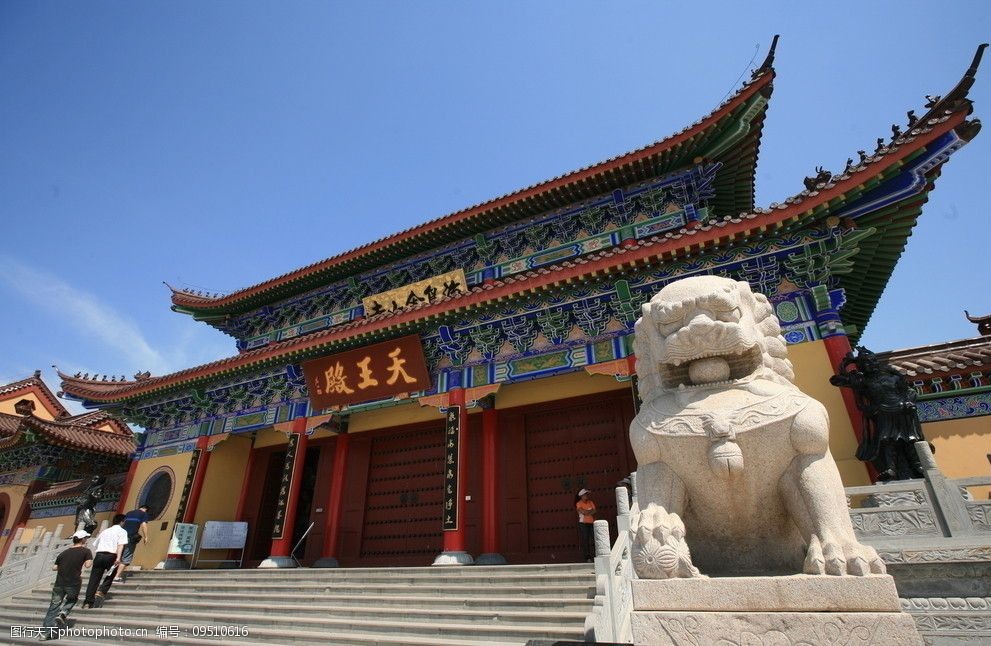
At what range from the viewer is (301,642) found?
5.42 m

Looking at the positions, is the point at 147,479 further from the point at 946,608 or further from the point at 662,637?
the point at 946,608

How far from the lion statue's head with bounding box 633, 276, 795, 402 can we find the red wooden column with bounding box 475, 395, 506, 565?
587cm

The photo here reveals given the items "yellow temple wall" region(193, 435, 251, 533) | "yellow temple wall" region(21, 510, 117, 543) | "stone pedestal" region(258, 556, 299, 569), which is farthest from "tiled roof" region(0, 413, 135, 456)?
"stone pedestal" region(258, 556, 299, 569)

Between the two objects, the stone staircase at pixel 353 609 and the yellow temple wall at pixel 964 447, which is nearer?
the stone staircase at pixel 353 609

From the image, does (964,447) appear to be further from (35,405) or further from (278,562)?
(35,405)

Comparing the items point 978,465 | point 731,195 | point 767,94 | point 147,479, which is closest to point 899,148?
point 767,94

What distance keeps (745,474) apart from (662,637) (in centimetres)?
87

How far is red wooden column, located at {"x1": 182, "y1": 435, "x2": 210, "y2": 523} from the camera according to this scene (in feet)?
35.4

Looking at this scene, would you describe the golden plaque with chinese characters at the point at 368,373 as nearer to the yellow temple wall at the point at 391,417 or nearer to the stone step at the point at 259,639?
the yellow temple wall at the point at 391,417

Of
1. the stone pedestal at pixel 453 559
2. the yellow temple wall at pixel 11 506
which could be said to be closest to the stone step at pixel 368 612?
the stone pedestal at pixel 453 559

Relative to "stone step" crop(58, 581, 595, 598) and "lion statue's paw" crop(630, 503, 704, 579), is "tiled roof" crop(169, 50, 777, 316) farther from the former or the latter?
"lion statue's paw" crop(630, 503, 704, 579)

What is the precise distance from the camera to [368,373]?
9734 millimetres

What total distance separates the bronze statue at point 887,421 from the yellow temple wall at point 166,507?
1223 centimetres

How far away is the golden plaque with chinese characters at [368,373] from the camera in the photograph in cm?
934
